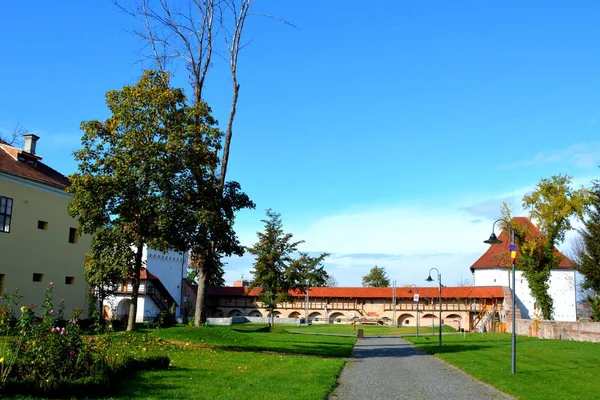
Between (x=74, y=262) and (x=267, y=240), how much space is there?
2024cm

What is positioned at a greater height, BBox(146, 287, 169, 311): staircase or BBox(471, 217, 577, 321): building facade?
BBox(471, 217, 577, 321): building facade

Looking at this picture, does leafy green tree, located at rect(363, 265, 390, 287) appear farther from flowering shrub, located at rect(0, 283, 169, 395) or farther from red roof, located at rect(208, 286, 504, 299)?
flowering shrub, located at rect(0, 283, 169, 395)

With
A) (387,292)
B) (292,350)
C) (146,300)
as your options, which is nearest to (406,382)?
(292,350)

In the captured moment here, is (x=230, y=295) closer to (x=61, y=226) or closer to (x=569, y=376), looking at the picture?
(x=61, y=226)

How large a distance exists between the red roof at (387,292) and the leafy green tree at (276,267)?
14.2 meters

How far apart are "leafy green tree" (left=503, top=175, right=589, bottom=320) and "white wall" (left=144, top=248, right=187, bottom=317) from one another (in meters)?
36.4

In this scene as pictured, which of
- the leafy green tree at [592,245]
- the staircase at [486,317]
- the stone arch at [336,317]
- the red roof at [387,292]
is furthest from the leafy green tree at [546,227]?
the stone arch at [336,317]

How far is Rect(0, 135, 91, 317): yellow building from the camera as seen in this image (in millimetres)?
28531

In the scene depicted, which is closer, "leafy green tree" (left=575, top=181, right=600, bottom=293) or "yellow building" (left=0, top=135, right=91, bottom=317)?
"yellow building" (left=0, top=135, right=91, bottom=317)

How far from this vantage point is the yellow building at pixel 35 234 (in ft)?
93.6

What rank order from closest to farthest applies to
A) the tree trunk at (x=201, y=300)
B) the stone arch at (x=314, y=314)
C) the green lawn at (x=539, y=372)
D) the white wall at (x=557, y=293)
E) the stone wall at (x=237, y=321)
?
the green lawn at (x=539, y=372)
the tree trunk at (x=201, y=300)
the stone wall at (x=237, y=321)
the white wall at (x=557, y=293)
the stone arch at (x=314, y=314)

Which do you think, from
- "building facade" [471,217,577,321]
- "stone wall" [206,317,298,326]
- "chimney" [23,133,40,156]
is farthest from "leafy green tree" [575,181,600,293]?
"chimney" [23,133,40,156]

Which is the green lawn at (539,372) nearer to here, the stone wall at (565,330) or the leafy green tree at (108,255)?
the stone wall at (565,330)

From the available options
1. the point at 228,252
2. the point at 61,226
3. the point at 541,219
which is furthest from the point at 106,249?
the point at 541,219
